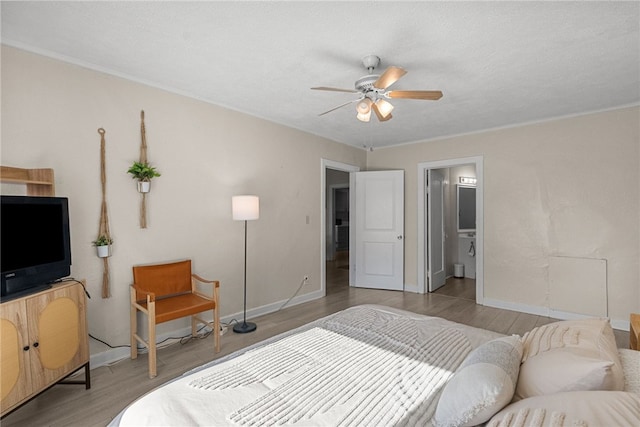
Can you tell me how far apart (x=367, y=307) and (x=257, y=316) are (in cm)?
186

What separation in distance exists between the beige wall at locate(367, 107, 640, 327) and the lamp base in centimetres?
326

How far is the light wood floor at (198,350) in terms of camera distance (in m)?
2.00

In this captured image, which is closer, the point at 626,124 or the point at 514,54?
the point at 514,54

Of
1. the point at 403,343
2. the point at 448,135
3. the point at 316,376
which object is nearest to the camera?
the point at 316,376

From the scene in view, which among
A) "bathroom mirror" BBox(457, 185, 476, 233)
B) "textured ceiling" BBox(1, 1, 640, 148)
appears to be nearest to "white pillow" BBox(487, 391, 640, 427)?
"textured ceiling" BBox(1, 1, 640, 148)

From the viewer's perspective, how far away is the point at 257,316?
3.82 meters

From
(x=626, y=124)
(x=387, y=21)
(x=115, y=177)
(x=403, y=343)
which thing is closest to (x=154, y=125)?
(x=115, y=177)

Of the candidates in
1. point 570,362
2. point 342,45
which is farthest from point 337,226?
point 570,362

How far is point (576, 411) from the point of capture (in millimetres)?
896

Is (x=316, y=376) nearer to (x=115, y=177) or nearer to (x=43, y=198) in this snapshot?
(x=43, y=198)

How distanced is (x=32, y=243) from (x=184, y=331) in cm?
159

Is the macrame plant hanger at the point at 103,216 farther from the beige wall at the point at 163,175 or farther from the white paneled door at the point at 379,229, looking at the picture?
the white paneled door at the point at 379,229

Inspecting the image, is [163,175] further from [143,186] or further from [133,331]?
[133,331]

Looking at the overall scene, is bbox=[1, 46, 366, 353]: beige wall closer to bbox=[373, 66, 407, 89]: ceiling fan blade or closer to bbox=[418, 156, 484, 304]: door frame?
bbox=[418, 156, 484, 304]: door frame
